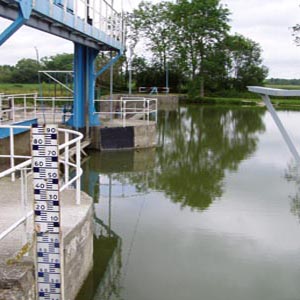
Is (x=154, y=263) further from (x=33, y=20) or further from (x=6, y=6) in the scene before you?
(x=33, y=20)

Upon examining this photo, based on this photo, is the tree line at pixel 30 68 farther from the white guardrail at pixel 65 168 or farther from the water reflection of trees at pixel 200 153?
the white guardrail at pixel 65 168

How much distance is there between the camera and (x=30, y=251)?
4559 millimetres

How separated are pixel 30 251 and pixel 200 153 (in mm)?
12240

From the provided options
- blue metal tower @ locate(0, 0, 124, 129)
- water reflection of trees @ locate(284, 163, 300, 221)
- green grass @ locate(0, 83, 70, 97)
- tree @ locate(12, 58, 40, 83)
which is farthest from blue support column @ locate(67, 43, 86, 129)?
tree @ locate(12, 58, 40, 83)

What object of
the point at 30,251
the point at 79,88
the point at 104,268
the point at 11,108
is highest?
the point at 79,88

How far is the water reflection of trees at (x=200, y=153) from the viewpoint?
1105 cm

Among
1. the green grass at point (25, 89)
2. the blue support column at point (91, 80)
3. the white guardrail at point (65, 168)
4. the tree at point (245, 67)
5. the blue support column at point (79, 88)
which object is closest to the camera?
the white guardrail at point (65, 168)

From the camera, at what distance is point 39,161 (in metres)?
4.11

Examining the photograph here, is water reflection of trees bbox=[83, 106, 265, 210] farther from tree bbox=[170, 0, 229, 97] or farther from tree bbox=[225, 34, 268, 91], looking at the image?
tree bbox=[225, 34, 268, 91]

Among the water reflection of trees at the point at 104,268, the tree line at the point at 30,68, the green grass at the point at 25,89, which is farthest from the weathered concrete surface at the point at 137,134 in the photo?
the tree line at the point at 30,68

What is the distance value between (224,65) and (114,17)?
31881mm

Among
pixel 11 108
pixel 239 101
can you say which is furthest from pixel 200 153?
pixel 239 101

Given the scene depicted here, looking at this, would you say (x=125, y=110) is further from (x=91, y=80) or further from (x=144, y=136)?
(x=91, y=80)

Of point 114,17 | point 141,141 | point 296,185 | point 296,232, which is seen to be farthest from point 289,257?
point 114,17
